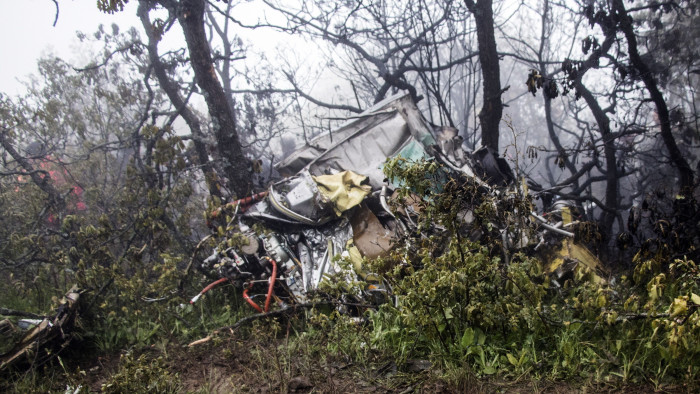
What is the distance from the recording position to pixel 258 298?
4.38 meters

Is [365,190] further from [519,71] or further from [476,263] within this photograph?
[519,71]

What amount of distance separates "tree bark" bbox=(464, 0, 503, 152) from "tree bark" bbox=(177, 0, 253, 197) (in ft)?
12.3

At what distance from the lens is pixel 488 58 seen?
595cm

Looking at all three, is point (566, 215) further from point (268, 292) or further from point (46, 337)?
point (46, 337)

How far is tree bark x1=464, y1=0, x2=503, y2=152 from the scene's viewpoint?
5875 millimetres

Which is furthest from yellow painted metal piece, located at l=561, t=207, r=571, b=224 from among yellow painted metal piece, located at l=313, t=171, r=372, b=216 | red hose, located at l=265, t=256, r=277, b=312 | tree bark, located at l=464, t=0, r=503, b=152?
red hose, located at l=265, t=256, r=277, b=312

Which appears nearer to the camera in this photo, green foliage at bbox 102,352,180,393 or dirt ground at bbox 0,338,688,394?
dirt ground at bbox 0,338,688,394

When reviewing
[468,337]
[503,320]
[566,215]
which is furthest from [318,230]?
[566,215]

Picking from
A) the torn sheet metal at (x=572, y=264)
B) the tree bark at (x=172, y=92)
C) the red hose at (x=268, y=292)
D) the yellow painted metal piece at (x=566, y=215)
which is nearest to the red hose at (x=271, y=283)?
the red hose at (x=268, y=292)

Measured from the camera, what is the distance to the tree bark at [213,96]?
5355mm

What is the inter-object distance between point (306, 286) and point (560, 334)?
2372 millimetres

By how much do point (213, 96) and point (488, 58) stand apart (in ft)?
13.3

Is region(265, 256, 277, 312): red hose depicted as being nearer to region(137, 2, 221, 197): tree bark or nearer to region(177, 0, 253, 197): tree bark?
region(177, 0, 253, 197): tree bark

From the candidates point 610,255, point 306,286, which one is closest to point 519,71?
point 610,255
